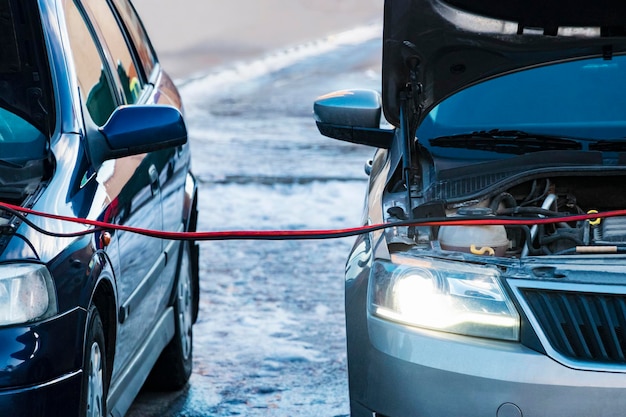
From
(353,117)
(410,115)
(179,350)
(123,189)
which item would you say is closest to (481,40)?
(410,115)

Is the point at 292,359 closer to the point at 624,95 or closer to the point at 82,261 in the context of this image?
the point at 624,95

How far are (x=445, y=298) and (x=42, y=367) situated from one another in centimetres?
117

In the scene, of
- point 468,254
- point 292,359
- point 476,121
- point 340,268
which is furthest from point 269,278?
point 468,254

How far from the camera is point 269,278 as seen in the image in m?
8.16

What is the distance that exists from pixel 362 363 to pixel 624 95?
1.93 metres

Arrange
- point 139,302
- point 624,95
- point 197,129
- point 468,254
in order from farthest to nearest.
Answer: point 197,129 → point 624,95 → point 139,302 → point 468,254

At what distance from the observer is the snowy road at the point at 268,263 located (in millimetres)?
5930

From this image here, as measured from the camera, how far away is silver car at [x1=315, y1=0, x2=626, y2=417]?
12.2ft

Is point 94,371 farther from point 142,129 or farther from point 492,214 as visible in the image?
point 492,214

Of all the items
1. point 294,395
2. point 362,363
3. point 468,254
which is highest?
point 468,254

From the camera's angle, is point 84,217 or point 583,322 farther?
point 84,217

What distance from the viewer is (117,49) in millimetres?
5762

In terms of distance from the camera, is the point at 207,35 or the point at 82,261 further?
the point at 207,35

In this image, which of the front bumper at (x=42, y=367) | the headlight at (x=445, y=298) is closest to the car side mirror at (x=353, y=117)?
the headlight at (x=445, y=298)
